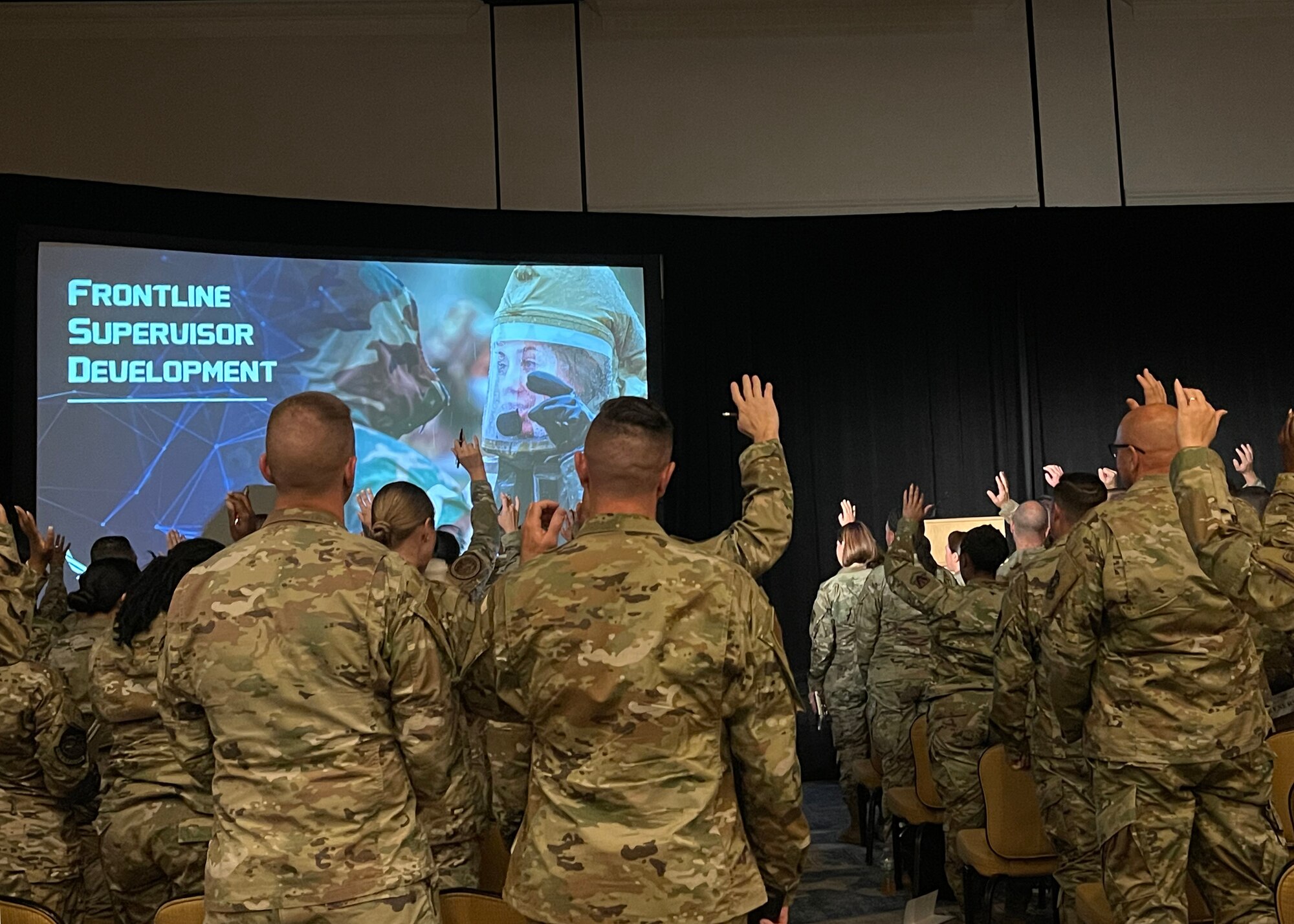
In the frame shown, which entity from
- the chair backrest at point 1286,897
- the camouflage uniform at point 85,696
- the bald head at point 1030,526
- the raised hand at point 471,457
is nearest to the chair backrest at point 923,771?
the bald head at point 1030,526

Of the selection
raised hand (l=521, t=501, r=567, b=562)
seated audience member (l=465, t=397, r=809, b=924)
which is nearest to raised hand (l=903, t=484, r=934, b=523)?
raised hand (l=521, t=501, r=567, b=562)

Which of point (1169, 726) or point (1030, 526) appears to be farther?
point (1030, 526)

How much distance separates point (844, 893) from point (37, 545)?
3.41m

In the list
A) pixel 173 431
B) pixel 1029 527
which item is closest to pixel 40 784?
pixel 173 431

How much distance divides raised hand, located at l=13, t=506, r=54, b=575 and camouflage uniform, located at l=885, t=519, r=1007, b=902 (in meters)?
2.91

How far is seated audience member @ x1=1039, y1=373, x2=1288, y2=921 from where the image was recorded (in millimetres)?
2904

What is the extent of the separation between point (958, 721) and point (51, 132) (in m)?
6.81

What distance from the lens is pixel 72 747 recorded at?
10.4ft

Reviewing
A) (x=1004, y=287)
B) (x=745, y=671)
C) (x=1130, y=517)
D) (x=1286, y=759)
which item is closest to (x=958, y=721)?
(x=1286, y=759)

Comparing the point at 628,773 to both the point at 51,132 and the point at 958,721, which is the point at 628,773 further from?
the point at 51,132

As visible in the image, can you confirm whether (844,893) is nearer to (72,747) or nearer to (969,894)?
(969,894)

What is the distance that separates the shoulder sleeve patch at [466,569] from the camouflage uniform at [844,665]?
10.0 ft

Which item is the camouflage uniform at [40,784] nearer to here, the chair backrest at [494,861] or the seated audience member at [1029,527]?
the chair backrest at [494,861]

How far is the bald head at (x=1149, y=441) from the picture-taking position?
3121mm
